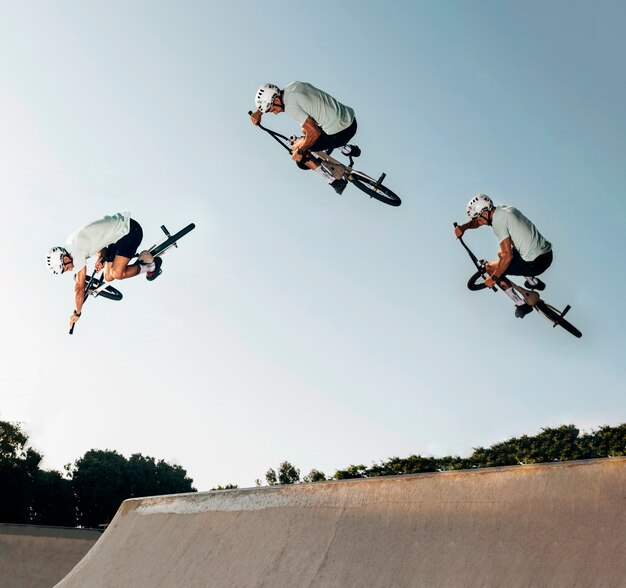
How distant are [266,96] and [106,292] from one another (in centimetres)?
481

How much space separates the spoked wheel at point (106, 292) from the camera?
33.5ft

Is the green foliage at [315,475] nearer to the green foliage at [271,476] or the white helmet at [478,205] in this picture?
the green foliage at [271,476]

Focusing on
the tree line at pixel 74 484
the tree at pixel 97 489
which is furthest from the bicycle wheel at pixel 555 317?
the tree at pixel 97 489

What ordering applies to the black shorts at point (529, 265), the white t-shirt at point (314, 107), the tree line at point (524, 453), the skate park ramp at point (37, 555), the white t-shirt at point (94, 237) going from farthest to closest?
the tree line at point (524, 453) → the skate park ramp at point (37, 555) → the white t-shirt at point (94, 237) → the black shorts at point (529, 265) → the white t-shirt at point (314, 107)

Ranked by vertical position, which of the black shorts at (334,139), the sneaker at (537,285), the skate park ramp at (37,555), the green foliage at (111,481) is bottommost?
the skate park ramp at (37,555)

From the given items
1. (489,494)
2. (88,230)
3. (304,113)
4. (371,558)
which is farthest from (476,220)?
(88,230)

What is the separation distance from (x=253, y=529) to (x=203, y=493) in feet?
6.37

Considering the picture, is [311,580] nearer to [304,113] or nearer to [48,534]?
[304,113]

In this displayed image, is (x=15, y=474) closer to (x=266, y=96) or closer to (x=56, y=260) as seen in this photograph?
(x=56, y=260)

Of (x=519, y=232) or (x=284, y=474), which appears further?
(x=284, y=474)

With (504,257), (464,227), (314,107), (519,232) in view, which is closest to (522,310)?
(504,257)

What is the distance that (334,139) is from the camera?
897 cm

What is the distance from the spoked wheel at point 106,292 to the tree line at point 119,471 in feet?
61.5

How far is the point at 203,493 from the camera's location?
379 inches
